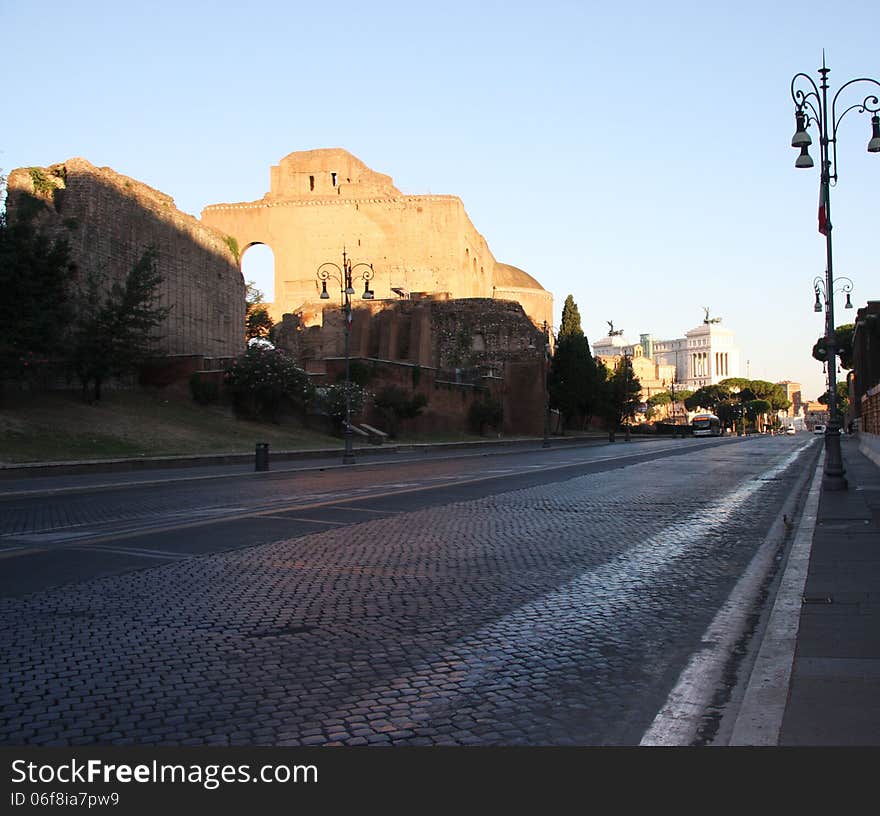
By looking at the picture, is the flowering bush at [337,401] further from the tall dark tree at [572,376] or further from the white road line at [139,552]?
the white road line at [139,552]

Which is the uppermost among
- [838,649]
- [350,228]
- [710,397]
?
[350,228]

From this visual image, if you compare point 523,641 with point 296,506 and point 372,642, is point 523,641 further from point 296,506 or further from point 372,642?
point 296,506

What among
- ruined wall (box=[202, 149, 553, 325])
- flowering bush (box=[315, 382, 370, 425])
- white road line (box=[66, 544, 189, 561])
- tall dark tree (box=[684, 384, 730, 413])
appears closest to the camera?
white road line (box=[66, 544, 189, 561])

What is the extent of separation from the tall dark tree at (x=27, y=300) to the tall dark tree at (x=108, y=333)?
111 inches

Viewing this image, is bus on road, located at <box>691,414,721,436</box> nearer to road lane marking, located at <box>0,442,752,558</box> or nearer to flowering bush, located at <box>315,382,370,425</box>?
flowering bush, located at <box>315,382,370,425</box>

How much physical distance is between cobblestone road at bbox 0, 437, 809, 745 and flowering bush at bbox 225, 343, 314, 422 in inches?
1247

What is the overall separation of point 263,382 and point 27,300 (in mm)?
13058

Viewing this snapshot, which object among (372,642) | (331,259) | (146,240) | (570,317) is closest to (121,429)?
(146,240)

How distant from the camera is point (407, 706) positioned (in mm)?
4117

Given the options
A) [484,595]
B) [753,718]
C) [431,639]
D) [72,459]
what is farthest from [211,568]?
A: [72,459]

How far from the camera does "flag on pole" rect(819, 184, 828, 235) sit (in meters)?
18.0

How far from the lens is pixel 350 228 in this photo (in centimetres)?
9131

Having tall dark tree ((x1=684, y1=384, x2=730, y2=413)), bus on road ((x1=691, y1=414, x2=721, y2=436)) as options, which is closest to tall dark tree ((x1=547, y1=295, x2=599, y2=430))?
bus on road ((x1=691, y1=414, x2=721, y2=436))

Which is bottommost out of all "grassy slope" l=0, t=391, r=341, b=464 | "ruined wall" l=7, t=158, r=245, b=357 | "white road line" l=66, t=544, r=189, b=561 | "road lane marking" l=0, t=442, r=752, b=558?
"road lane marking" l=0, t=442, r=752, b=558
